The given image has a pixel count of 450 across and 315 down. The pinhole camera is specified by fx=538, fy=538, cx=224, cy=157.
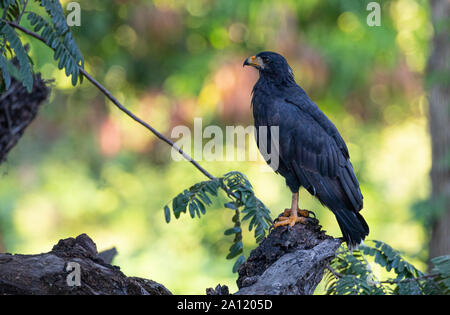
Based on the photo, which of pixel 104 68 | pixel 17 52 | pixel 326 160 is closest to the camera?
→ pixel 17 52

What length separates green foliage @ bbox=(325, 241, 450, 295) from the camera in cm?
324

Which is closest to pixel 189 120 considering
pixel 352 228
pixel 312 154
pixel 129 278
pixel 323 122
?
pixel 323 122

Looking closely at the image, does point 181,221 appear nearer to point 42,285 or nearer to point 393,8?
point 393,8

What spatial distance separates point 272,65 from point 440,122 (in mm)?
4224

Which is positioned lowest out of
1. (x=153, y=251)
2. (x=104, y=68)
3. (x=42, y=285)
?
(x=42, y=285)

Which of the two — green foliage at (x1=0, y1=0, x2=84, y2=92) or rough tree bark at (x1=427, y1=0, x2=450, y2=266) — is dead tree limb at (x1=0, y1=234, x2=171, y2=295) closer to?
green foliage at (x1=0, y1=0, x2=84, y2=92)

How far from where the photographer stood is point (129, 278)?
2.93 meters

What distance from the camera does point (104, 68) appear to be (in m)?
12.0

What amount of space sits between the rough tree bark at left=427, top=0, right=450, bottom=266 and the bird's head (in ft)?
11.9

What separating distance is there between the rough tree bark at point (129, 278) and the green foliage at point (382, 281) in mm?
303

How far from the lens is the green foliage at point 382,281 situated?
3.24m
